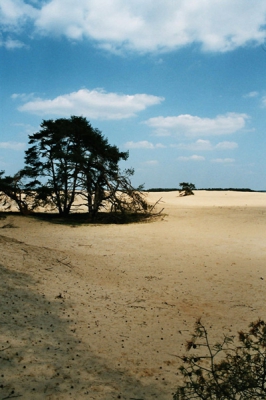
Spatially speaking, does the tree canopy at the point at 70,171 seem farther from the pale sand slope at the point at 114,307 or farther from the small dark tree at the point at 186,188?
the small dark tree at the point at 186,188

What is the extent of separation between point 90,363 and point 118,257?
4.97 meters

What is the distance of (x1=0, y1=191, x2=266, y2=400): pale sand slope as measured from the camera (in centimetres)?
327

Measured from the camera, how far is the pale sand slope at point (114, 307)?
3270 mm

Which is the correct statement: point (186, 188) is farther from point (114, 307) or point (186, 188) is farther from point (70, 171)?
point (114, 307)

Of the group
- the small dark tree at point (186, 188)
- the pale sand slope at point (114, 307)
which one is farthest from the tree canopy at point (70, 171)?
the small dark tree at point (186, 188)

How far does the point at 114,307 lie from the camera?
209 inches

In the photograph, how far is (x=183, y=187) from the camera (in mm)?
33906

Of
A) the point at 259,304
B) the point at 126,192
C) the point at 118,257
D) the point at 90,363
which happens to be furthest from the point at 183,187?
the point at 90,363

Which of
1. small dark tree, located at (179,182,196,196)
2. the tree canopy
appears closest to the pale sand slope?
the tree canopy

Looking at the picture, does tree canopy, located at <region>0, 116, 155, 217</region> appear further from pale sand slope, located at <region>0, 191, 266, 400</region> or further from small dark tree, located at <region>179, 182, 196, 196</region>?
small dark tree, located at <region>179, 182, 196, 196</region>

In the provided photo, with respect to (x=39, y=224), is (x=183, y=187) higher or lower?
higher

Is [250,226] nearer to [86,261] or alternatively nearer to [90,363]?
[86,261]

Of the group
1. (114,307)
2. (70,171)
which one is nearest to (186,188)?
(70,171)

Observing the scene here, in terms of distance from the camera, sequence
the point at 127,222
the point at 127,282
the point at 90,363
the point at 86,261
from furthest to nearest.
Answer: the point at 127,222 → the point at 86,261 → the point at 127,282 → the point at 90,363
